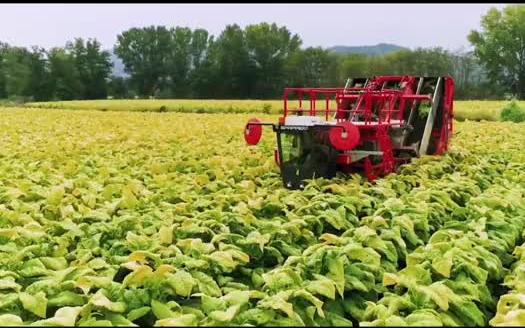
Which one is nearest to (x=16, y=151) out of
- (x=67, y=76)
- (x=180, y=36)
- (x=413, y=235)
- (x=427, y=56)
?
(x=413, y=235)

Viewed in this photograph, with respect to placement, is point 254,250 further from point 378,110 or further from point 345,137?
point 378,110

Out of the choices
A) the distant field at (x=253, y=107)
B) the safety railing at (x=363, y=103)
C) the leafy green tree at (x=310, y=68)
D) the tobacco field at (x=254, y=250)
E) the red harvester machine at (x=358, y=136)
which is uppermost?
the leafy green tree at (x=310, y=68)

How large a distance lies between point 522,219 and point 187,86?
66.7 meters

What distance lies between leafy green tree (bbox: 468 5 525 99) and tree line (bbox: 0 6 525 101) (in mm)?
98

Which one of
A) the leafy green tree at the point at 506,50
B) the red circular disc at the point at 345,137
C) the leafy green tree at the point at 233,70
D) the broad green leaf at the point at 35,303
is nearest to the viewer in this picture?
the broad green leaf at the point at 35,303

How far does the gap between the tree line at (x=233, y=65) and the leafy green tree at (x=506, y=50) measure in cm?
10

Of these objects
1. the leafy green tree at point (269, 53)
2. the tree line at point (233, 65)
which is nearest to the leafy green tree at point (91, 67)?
the tree line at point (233, 65)

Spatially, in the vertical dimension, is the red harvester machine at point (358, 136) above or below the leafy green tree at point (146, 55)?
below

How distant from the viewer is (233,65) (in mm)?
67125

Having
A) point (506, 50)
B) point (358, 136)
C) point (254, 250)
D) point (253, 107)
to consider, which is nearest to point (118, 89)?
point (253, 107)

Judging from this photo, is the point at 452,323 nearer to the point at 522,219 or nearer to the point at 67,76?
the point at 522,219

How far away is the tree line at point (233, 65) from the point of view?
2527 inches

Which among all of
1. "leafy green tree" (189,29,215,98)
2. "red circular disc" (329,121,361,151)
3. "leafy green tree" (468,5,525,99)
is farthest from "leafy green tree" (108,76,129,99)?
"red circular disc" (329,121,361,151)

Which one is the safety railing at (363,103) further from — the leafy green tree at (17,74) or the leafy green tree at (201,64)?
the leafy green tree at (17,74)
